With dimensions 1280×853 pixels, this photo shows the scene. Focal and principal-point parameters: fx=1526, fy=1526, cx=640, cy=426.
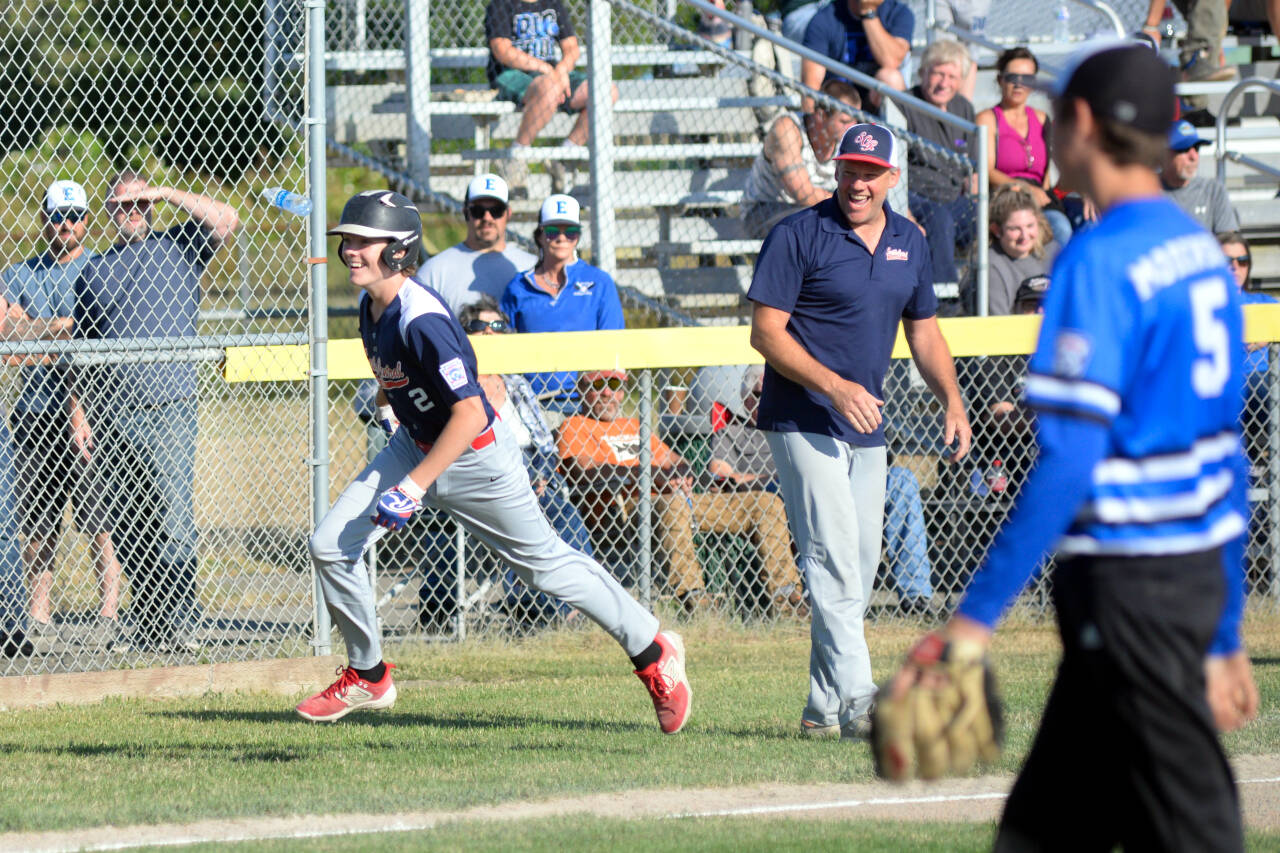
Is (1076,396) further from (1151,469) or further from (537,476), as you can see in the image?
(537,476)

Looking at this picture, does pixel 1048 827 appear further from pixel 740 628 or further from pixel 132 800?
pixel 740 628

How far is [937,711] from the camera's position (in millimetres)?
2588

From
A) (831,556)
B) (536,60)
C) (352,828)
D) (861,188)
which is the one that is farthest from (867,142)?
(536,60)

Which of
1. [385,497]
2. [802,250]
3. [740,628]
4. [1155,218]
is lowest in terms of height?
[740,628]

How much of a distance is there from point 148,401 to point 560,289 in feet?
8.40

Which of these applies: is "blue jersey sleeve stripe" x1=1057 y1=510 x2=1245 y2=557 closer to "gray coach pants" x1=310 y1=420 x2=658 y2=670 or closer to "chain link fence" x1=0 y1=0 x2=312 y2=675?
"gray coach pants" x1=310 y1=420 x2=658 y2=670

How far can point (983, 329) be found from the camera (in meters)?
8.49

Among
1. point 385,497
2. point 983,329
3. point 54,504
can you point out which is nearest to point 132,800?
point 385,497

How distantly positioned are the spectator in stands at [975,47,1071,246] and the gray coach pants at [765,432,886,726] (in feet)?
17.8

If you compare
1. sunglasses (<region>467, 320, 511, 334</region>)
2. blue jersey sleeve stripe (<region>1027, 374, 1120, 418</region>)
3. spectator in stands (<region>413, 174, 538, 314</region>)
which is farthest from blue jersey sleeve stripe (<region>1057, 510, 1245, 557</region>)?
spectator in stands (<region>413, 174, 538, 314</region>)

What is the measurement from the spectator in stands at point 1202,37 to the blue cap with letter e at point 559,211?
269 inches

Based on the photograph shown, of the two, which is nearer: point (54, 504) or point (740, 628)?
point (54, 504)

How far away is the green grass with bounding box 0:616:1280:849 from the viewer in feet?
17.0

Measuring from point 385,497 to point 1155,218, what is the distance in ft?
10.8
